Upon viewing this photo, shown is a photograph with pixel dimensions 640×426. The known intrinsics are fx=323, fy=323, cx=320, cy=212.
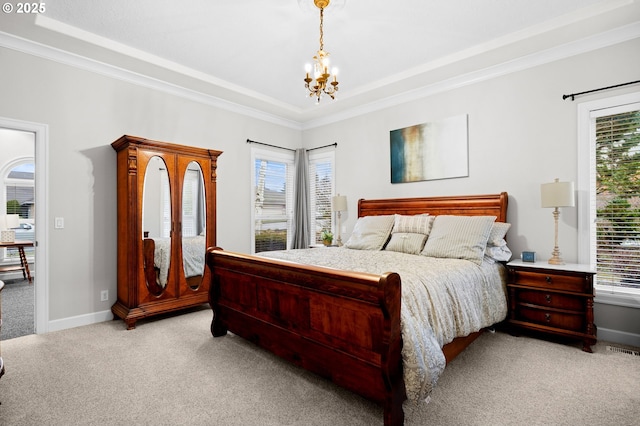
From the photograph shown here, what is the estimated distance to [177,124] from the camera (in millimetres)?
4273

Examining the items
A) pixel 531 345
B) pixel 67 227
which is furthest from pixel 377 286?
pixel 67 227

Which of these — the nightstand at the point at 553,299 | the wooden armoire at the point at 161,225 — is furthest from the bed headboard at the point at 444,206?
the wooden armoire at the point at 161,225

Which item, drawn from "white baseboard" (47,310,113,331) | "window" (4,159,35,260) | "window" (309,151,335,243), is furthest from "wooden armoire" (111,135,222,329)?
"window" (4,159,35,260)

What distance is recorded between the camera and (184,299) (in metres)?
3.76

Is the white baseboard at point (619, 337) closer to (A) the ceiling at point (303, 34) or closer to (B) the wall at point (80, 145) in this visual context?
(A) the ceiling at point (303, 34)

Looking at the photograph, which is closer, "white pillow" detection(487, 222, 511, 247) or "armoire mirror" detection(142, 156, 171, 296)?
Result: "white pillow" detection(487, 222, 511, 247)

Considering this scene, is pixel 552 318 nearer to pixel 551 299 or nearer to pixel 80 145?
pixel 551 299

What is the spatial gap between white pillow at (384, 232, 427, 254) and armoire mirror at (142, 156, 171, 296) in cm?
255

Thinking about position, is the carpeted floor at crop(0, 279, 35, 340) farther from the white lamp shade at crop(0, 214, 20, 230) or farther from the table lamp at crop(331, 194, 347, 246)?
the table lamp at crop(331, 194, 347, 246)

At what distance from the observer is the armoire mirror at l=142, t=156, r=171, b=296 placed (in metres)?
3.53

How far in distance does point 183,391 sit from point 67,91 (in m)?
3.26

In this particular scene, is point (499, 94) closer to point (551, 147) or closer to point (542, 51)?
point (542, 51)

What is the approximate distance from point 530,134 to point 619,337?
2.09 m

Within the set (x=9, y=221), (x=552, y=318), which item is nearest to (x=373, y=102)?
(x=552, y=318)
